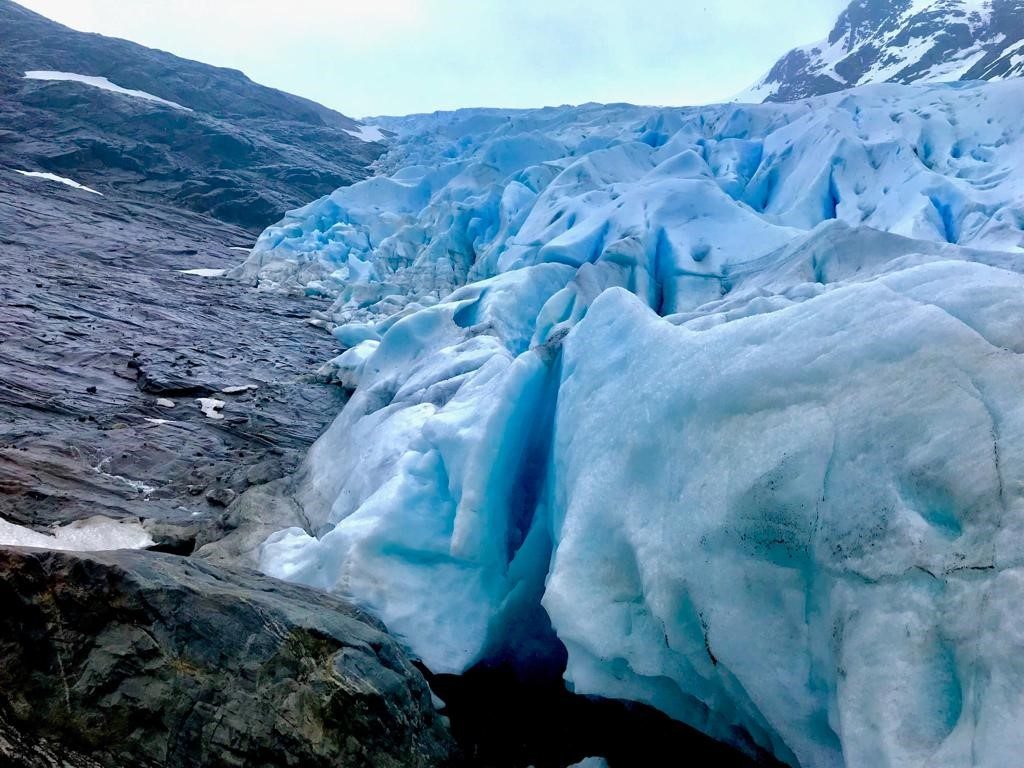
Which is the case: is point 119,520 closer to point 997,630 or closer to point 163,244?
point 997,630

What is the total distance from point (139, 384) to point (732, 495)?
654cm

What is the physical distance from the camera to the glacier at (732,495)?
180 cm

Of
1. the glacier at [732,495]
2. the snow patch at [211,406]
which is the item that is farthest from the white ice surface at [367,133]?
the glacier at [732,495]

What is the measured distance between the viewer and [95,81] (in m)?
24.9

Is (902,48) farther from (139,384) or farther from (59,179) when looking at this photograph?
(139,384)

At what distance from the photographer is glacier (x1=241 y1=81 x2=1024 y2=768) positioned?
180 centimetres

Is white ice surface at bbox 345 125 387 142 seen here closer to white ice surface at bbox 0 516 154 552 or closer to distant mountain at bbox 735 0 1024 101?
distant mountain at bbox 735 0 1024 101

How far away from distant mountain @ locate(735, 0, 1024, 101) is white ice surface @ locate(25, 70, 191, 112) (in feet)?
110

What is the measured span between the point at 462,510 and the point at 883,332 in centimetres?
192

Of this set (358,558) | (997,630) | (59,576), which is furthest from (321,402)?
(997,630)

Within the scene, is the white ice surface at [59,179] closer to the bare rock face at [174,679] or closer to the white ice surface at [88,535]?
the white ice surface at [88,535]

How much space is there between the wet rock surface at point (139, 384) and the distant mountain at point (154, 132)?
7.08 meters

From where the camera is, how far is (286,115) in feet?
102

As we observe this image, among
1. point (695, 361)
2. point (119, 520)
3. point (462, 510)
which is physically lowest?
point (119, 520)
